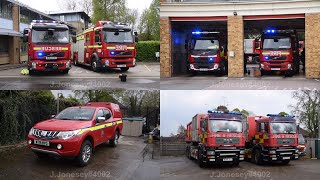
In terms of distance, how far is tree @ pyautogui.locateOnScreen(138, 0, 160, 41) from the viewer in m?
15.8

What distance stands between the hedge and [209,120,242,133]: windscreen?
33.0ft

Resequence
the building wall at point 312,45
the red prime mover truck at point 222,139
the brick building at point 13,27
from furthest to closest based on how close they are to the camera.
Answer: the brick building at point 13,27
the building wall at point 312,45
the red prime mover truck at point 222,139

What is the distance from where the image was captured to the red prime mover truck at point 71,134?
6984 millimetres

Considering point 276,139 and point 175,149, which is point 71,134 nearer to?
point 276,139

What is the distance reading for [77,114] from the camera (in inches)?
327

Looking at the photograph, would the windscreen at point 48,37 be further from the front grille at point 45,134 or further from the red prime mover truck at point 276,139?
the red prime mover truck at point 276,139

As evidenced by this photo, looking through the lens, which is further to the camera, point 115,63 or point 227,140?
point 115,63

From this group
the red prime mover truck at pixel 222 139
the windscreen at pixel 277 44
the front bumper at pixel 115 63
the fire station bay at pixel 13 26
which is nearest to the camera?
the red prime mover truck at pixel 222 139

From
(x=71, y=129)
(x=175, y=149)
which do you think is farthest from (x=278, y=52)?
(x=71, y=129)

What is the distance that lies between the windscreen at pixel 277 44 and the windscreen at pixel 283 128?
4.88 meters

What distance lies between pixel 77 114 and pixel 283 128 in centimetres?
753

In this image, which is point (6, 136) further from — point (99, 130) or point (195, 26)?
point (195, 26)

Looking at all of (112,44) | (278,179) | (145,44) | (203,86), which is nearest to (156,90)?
(203,86)

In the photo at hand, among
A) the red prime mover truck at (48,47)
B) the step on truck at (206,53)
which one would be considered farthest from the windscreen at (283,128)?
the red prime mover truck at (48,47)
